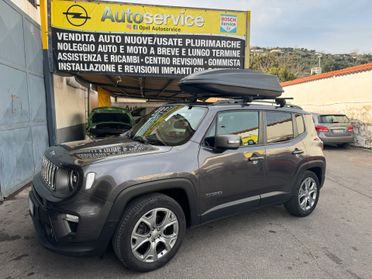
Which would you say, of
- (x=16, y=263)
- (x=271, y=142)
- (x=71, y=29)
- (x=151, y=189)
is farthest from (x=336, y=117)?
(x=16, y=263)

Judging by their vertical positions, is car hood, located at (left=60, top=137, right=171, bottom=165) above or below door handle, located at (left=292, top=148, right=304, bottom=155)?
above

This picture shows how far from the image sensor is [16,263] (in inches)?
115

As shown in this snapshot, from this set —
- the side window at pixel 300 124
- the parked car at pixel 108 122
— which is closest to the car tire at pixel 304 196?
the side window at pixel 300 124

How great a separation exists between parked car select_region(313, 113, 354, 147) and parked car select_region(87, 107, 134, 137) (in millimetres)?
7825

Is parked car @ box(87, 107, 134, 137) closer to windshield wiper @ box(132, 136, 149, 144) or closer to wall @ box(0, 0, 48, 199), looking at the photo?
wall @ box(0, 0, 48, 199)

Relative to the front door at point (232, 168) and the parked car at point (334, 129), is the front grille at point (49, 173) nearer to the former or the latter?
the front door at point (232, 168)

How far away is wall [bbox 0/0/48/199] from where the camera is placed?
489 centimetres

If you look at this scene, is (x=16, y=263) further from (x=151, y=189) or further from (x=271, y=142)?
(x=271, y=142)

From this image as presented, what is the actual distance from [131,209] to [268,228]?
2191 mm

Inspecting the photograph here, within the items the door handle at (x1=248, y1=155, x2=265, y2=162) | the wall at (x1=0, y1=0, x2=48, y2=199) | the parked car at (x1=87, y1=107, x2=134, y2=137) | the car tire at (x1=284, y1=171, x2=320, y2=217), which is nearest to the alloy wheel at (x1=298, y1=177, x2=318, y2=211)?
the car tire at (x1=284, y1=171, x2=320, y2=217)

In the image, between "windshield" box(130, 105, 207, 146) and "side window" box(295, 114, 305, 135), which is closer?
"windshield" box(130, 105, 207, 146)

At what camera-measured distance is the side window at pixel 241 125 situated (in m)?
3.43

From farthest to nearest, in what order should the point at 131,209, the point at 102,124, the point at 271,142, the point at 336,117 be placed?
the point at 336,117 → the point at 102,124 → the point at 271,142 → the point at 131,209

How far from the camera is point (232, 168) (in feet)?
11.0
